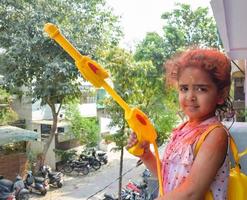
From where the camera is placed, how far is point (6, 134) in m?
5.86

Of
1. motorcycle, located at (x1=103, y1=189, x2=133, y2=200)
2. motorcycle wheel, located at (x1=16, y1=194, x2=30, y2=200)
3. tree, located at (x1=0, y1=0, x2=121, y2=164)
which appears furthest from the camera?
tree, located at (x1=0, y1=0, x2=121, y2=164)

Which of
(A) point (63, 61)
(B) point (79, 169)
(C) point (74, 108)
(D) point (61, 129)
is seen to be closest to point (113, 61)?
(A) point (63, 61)

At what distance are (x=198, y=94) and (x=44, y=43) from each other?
5.35 meters

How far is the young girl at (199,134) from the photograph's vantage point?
54 centimetres

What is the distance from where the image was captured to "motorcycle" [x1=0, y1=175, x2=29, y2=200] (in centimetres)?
486

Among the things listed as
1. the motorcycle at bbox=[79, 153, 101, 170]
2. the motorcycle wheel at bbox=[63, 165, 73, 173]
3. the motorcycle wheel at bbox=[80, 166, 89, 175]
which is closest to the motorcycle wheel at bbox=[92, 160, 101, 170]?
the motorcycle at bbox=[79, 153, 101, 170]

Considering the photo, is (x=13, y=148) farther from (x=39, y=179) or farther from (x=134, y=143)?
(x=134, y=143)

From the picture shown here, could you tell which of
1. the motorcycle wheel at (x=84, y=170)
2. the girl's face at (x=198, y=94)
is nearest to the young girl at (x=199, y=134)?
the girl's face at (x=198, y=94)

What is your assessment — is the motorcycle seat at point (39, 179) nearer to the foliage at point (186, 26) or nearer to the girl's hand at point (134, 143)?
the foliage at point (186, 26)

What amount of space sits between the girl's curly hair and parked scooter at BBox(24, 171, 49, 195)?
5.75 m

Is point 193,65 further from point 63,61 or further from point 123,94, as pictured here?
point 63,61

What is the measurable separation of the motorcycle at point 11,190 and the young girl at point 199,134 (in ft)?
15.2

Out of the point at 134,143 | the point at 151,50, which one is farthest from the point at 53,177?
the point at 134,143

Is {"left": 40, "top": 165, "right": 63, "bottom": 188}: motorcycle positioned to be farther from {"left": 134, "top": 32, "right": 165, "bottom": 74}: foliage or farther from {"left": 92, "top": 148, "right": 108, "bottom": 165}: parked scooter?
{"left": 134, "top": 32, "right": 165, "bottom": 74}: foliage
